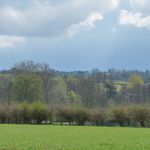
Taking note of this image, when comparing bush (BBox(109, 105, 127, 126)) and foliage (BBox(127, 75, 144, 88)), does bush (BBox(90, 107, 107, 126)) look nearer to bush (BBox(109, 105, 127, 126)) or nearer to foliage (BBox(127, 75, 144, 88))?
bush (BBox(109, 105, 127, 126))

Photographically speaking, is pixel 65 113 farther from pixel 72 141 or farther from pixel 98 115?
pixel 72 141

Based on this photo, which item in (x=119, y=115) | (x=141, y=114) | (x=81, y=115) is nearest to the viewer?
(x=141, y=114)

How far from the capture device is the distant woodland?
44.1 meters

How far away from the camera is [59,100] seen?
6562 centimetres

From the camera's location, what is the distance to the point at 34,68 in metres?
70.4

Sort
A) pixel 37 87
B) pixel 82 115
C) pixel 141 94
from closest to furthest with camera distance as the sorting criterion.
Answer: pixel 82 115 < pixel 37 87 < pixel 141 94

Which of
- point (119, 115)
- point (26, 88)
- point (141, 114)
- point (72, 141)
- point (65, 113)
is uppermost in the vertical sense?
point (26, 88)

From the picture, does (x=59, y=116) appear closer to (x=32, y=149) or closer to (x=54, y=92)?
(x=54, y=92)

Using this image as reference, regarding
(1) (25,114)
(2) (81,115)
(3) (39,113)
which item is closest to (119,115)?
(2) (81,115)

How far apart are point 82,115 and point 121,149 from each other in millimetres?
32661

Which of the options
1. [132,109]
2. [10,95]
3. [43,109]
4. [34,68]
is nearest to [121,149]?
[132,109]

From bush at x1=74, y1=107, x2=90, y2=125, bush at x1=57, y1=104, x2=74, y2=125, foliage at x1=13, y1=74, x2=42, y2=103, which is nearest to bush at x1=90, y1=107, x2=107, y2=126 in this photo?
bush at x1=74, y1=107, x2=90, y2=125

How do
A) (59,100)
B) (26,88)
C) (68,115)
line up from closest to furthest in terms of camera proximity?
(68,115) → (26,88) → (59,100)

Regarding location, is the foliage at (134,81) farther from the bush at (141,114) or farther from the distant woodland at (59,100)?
the bush at (141,114)
